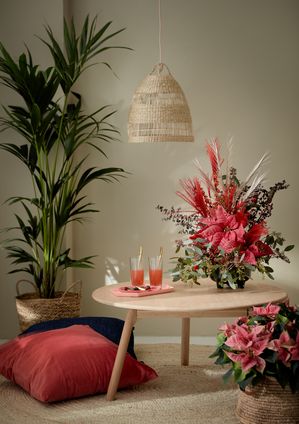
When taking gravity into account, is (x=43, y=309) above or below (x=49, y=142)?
below

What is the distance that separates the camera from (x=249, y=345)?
2834 mm

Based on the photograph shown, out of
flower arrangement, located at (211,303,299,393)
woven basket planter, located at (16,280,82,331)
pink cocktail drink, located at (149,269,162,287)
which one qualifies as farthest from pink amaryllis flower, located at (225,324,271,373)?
woven basket planter, located at (16,280,82,331)

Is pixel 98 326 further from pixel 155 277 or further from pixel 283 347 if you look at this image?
pixel 283 347

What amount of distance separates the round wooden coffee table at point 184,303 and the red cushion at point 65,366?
0.35 feet

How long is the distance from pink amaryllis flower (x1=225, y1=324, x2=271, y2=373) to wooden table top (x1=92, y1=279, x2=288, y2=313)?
0.56 ft

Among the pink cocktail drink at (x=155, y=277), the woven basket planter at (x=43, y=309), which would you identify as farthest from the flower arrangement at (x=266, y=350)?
the woven basket planter at (x=43, y=309)

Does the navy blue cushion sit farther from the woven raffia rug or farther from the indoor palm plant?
the indoor palm plant

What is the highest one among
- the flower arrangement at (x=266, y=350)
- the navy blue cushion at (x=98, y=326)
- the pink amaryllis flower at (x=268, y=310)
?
the pink amaryllis flower at (x=268, y=310)

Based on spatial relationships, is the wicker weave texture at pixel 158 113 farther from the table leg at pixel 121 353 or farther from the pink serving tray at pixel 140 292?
the table leg at pixel 121 353

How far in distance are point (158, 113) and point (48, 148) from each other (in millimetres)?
956

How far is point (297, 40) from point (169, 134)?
1495 mm

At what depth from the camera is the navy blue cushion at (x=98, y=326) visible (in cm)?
378

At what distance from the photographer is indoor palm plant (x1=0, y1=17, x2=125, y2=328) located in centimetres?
415

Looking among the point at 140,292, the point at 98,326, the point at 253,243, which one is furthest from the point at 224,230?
the point at 98,326
